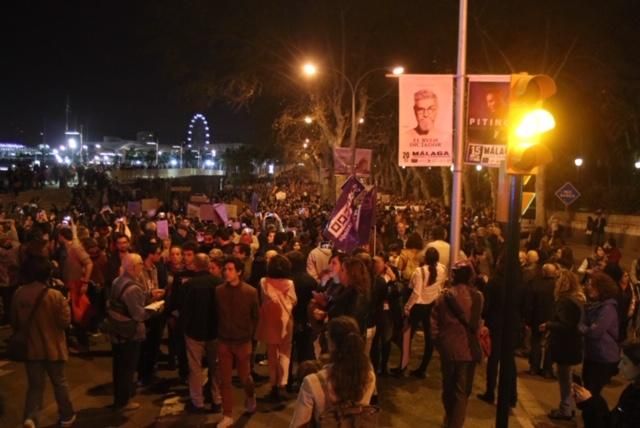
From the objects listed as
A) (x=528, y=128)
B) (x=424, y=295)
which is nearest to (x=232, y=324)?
(x=424, y=295)

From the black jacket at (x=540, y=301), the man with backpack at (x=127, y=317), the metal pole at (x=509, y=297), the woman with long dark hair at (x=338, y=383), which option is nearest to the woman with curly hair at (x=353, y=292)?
the metal pole at (x=509, y=297)

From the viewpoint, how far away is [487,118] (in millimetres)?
9438

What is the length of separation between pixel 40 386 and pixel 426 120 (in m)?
6.27

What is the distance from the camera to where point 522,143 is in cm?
559

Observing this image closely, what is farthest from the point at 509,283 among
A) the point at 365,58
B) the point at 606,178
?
the point at 606,178

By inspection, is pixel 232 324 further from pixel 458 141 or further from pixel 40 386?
pixel 458 141

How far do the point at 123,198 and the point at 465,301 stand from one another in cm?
3107

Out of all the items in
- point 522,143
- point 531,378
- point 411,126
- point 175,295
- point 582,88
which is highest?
point 582,88

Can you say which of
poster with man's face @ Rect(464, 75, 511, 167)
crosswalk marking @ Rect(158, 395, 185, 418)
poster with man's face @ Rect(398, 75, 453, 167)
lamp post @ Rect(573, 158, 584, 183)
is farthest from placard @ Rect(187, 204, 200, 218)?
lamp post @ Rect(573, 158, 584, 183)

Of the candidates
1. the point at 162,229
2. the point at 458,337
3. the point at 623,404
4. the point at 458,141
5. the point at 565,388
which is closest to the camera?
the point at 623,404

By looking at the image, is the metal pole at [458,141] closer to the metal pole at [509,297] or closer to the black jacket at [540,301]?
the black jacket at [540,301]

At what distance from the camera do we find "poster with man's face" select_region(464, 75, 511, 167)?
9.36 meters

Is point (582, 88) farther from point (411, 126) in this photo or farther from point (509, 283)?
point (509, 283)

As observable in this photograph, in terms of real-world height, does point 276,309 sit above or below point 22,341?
above
